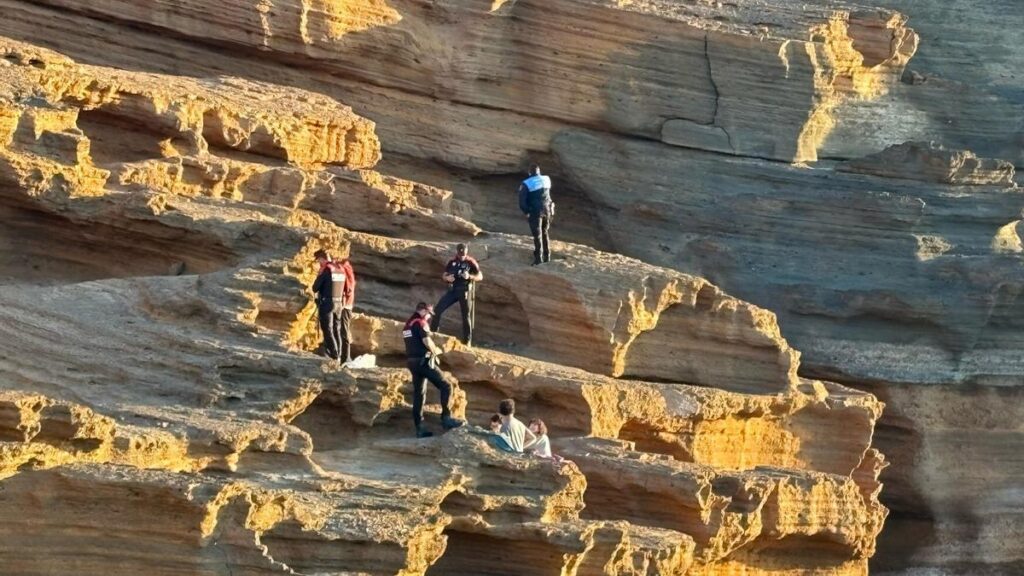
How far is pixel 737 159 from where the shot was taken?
120ft

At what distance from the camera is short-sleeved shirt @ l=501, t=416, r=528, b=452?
2259cm

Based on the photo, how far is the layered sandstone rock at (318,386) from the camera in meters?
19.0

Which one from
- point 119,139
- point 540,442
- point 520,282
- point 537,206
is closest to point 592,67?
point 537,206

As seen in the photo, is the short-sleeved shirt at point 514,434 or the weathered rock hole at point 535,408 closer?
the short-sleeved shirt at point 514,434

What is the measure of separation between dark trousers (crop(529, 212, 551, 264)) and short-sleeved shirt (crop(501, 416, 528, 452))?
5246 mm

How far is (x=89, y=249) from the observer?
26328mm

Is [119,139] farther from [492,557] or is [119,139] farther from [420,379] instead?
[492,557]

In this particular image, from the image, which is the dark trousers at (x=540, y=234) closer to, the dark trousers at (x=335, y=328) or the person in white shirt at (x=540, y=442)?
the dark trousers at (x=335, y=328)

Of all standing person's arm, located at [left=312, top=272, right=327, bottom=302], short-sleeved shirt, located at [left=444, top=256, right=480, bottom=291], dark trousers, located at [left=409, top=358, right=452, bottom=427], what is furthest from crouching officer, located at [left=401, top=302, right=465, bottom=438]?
short-sleeved shirt, located at [left=444, top=256, right=480, bottom=291]

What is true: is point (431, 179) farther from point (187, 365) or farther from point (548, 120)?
point (187, 365)

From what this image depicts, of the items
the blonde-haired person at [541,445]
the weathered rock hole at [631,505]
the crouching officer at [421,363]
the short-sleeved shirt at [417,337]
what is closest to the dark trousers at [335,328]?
the crouching officer at [421,363]

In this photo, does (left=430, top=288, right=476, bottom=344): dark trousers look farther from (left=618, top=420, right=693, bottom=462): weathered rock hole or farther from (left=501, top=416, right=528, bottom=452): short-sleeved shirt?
(left=501, top=416, right=528, bottom=452): short-sleeved shirt

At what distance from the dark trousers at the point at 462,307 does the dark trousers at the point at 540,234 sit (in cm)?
182

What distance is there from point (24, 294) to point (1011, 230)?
17.9 metres
